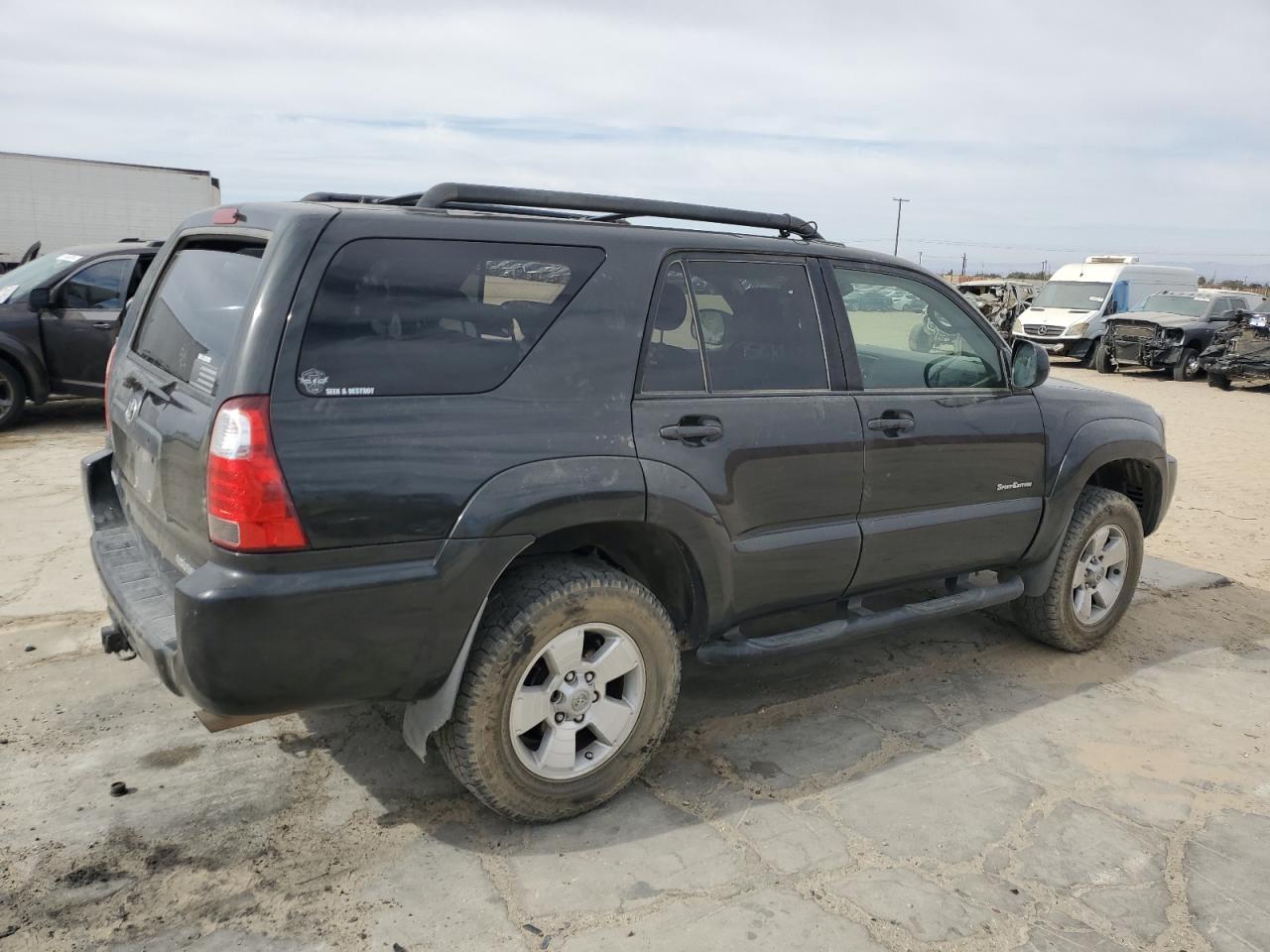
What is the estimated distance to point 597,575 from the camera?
3.12 m

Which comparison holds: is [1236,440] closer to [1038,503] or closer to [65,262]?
[1038,503]

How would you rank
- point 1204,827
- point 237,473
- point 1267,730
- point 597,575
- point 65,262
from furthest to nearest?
point 65,262, point 1267,730, point 1204,827, point 597,575, point 237,473

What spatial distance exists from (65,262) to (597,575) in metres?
8.65

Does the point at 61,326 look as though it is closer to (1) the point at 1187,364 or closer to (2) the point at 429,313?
(2) the point at 429,313

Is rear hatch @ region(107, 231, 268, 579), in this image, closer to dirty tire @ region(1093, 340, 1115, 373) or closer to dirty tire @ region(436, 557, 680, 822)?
dirty tire @ region(436, 557, 680, 822)

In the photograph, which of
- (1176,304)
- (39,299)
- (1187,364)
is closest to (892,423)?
(39,299)

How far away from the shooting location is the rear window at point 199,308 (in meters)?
2.84

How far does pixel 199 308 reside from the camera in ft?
10.3

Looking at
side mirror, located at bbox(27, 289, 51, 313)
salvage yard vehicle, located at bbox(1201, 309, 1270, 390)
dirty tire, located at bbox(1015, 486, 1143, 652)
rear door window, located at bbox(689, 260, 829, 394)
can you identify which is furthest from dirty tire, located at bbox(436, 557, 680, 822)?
salvage yard vehicle, located at bbox(1201, 309, 1270, 390)

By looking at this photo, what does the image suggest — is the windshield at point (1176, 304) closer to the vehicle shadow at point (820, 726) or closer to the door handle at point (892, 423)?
the vehicle shadow at point (820, 726)

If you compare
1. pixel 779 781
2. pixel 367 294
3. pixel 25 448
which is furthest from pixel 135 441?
pixel 25 448

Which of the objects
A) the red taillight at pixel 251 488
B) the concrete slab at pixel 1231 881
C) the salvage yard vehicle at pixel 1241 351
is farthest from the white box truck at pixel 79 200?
the concrete slab at pixel 1231 881

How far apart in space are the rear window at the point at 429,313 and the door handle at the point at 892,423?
1318 millimetres

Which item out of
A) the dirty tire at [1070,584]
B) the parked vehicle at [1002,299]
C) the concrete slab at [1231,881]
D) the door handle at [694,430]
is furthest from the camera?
the parked vehicle at [1002,299]
